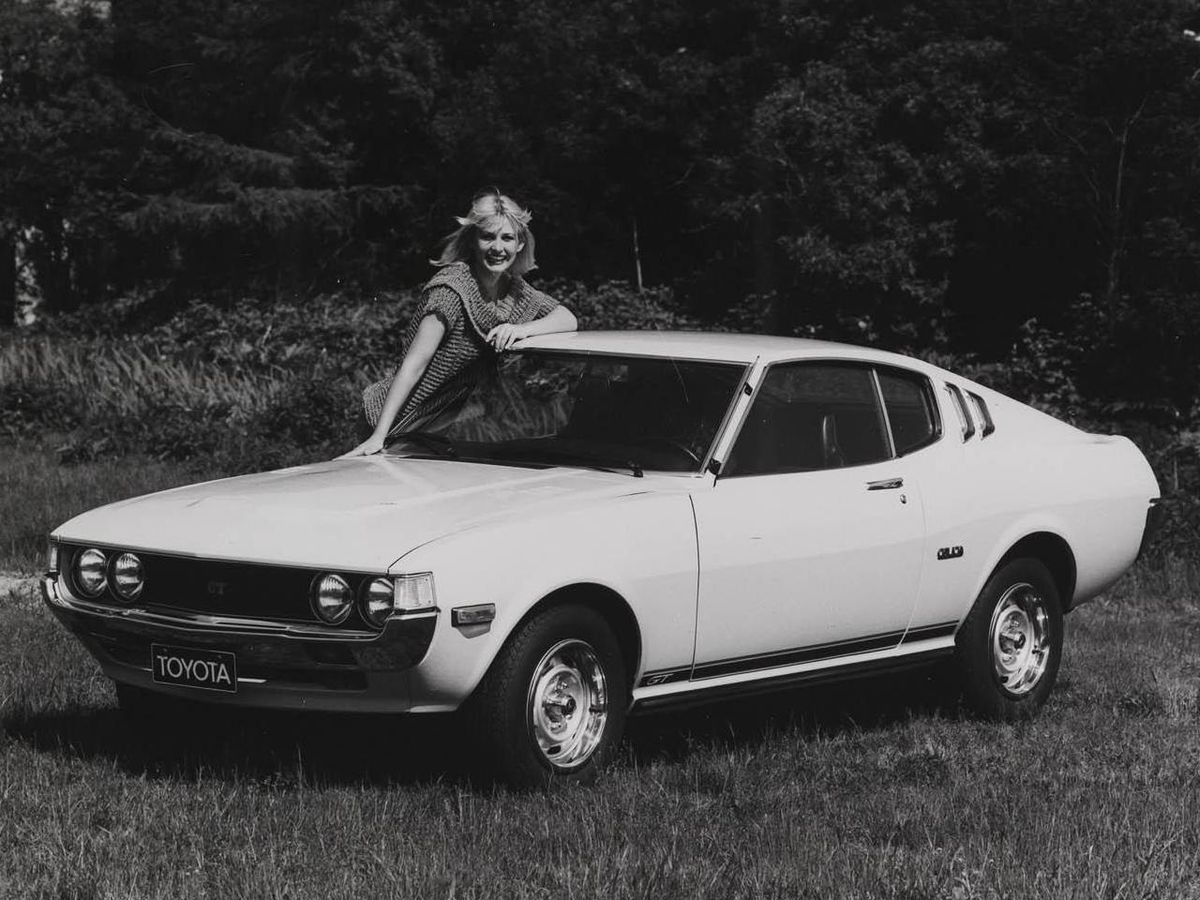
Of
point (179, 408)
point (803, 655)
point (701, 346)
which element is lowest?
point (179, 408)

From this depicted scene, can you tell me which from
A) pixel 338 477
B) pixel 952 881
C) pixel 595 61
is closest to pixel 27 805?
pixel 338 477

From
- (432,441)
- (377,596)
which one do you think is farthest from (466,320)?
(377,596)

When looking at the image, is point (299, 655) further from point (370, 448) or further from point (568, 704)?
point (370, 448)

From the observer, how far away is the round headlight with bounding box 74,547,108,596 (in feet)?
19.4

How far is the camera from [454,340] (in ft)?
24.0

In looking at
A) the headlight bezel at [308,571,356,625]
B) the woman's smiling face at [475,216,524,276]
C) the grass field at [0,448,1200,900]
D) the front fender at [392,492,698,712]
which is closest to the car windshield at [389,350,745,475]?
the front fender at [392,492,698,712]

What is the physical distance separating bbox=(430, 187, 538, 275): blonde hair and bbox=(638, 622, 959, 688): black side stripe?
192 cm

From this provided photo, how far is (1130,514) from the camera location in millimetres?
8023

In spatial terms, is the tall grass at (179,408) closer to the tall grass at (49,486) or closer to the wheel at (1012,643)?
the tall grass at (49,486)

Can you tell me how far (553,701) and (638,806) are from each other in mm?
417

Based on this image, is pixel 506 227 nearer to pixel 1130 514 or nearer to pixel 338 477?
pixel 338 477

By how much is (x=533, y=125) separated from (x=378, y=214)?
15.6 ft

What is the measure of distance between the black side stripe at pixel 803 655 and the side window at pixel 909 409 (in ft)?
2.26

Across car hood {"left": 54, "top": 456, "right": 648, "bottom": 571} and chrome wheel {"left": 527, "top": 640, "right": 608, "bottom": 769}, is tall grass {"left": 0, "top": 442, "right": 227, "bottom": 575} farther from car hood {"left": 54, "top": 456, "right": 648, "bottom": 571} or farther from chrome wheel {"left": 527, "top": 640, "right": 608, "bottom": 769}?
chrome wheel {"left": 527, "top": 640, "right": 608, "bottom": 769}
